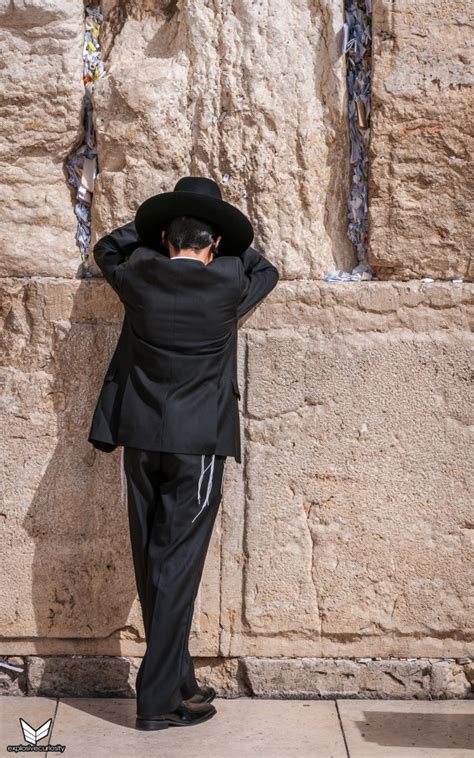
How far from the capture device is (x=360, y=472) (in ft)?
14.2

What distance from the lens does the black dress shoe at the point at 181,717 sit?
3.97 meters

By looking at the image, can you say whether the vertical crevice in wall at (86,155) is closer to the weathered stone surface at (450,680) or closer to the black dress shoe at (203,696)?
the black dress shoe at (203,696)

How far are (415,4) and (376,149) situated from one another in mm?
582

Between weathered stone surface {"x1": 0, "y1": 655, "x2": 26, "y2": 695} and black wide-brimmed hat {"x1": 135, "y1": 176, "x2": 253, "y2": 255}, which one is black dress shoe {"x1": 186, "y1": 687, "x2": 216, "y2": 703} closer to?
weathered stone surface {"x1": 0, "y1": 655, "x2": 26, "y2": 695}

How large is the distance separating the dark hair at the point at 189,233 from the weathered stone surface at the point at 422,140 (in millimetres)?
750

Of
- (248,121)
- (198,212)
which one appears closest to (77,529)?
(198,212)

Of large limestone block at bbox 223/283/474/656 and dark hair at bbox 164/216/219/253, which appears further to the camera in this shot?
large limestone block at bbox 223/283/474/656

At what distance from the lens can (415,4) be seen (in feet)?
14.0

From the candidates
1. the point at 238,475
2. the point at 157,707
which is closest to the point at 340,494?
the point at 238,475

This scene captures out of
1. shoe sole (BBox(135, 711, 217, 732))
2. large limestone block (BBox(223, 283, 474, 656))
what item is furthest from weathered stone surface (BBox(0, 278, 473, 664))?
shoe sole (BBox(135, 711, 217, 732))

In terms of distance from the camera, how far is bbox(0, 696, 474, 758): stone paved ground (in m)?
3.81

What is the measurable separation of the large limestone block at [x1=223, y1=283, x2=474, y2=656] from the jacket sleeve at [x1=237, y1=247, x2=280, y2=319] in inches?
6.5

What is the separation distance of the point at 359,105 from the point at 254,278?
2.85ft

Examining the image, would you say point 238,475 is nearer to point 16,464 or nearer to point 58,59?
point 16,464
